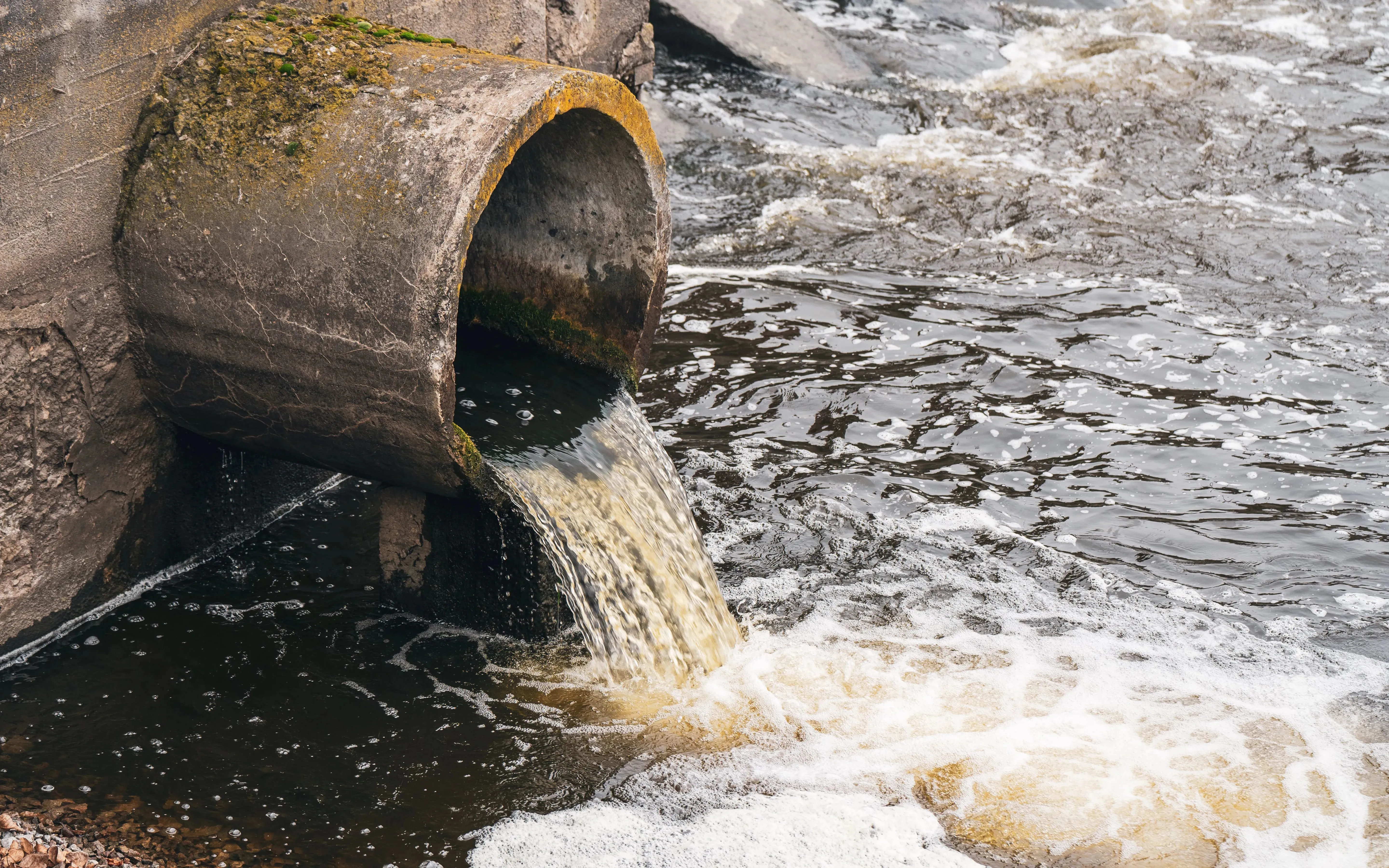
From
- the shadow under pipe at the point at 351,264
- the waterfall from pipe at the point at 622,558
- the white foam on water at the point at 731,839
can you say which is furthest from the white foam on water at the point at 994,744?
the shadow under pipe at the point at 351,264

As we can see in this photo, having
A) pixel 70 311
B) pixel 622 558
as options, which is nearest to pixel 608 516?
pixel 622 558

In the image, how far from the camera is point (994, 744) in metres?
4.04

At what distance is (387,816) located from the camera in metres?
3.55

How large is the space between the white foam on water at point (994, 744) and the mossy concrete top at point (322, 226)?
1.27m

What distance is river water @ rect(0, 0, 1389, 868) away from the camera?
3.64 m

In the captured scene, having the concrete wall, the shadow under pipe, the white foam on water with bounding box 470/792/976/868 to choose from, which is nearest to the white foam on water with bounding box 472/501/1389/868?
the white foam on water with bounding box 470/792/976/868

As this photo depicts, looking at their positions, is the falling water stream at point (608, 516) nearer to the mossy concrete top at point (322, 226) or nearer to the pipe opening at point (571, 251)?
the pipe opening at point (571, 251)

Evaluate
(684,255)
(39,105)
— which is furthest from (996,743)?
(684,255)

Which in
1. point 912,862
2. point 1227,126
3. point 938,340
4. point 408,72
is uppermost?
point 408,72

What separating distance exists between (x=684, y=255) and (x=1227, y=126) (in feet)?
17.5

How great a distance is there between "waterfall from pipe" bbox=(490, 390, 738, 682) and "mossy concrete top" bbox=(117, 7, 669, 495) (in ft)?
1.25

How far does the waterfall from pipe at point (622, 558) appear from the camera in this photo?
14.0 feet

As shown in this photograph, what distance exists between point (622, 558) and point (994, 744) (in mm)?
1431

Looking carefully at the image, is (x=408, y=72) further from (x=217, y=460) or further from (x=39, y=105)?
(x=217, y=460)
